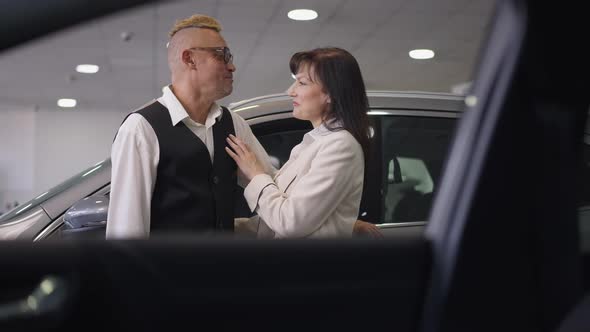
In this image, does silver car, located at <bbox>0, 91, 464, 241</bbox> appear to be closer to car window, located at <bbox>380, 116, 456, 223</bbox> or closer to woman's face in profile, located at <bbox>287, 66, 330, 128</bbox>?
car window, located at <bbox>380, 116, 456, 223</bbox>

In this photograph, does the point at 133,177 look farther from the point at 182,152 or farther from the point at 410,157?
the point at 410,157

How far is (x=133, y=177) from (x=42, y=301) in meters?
0.80

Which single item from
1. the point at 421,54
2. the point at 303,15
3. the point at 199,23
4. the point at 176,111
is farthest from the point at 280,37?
the point at 176,111

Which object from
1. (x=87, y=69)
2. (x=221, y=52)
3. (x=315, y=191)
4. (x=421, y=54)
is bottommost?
(x=315, y=191)

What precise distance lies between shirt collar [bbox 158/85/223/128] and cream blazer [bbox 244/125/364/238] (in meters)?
0.21

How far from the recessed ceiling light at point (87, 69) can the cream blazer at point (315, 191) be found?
8055mm

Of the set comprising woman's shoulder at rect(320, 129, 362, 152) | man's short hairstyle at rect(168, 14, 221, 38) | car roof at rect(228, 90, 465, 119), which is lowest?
woman's shoulder at rect(320, 129, 362, 152)

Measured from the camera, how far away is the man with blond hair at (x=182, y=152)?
1.69m

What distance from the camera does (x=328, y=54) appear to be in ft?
6.10

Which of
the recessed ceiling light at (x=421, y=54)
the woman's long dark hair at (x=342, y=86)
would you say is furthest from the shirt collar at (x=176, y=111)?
the recessed ceiling light at (x=421, y=54)

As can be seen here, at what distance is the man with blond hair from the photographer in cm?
169

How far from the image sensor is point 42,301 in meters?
0.89

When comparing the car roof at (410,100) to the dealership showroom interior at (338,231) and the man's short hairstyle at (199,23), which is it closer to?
the man's short hairstyle at (199,23)

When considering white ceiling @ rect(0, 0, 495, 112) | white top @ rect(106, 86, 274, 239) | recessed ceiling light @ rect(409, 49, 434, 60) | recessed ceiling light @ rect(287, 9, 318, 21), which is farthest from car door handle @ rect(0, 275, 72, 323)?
recessed ceiling light @ rect(287, 9, 318, 21)
